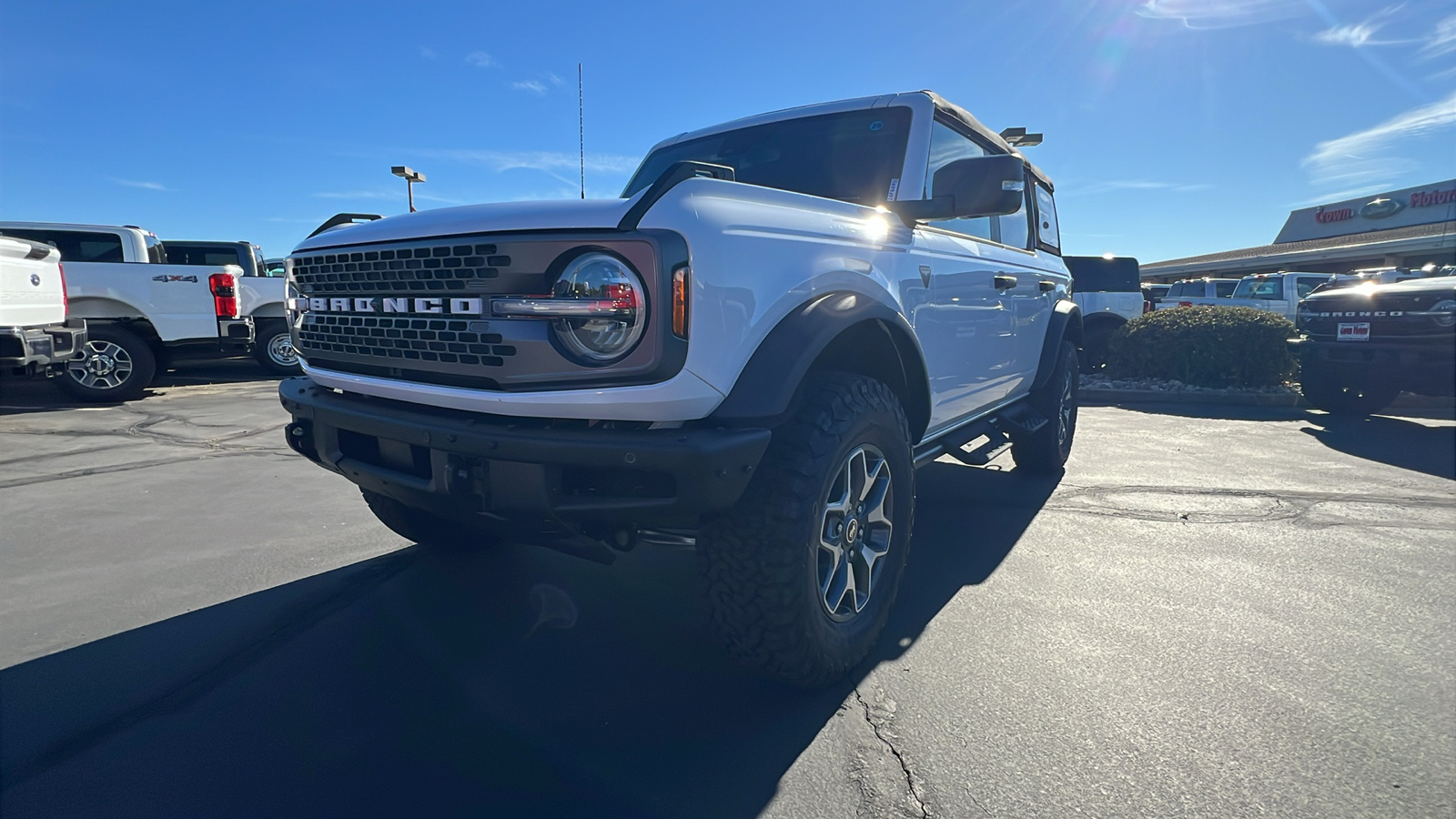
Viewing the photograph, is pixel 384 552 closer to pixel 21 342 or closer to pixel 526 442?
pixel 526 442

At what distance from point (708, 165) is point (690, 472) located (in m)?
0.89

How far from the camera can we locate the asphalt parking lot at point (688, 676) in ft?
6.30

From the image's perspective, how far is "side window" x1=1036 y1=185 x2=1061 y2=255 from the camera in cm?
528

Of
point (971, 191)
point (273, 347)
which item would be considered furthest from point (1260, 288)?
point (273, 347)

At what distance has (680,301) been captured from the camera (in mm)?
1910

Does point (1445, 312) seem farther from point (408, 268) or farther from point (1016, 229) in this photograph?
point (408, 268)

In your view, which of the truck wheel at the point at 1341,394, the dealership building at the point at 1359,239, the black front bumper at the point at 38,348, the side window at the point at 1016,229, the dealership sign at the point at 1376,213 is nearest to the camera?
the side window at the point at 1016,229

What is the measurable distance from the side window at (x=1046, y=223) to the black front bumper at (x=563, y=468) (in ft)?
13.3

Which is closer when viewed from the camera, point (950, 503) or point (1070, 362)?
point (950, 503)

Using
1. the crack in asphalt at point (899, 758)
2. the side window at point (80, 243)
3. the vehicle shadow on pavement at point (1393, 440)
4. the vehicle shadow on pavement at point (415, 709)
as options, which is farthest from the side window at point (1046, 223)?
the side window at point (80, 243)

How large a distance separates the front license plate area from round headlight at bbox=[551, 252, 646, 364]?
782 centimetres

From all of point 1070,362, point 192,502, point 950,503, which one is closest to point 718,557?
point 950,503

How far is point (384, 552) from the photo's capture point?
356 centimetres

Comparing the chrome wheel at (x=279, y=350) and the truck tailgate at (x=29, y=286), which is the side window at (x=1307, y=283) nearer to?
the chrome wheel at (x=279, y=350)
